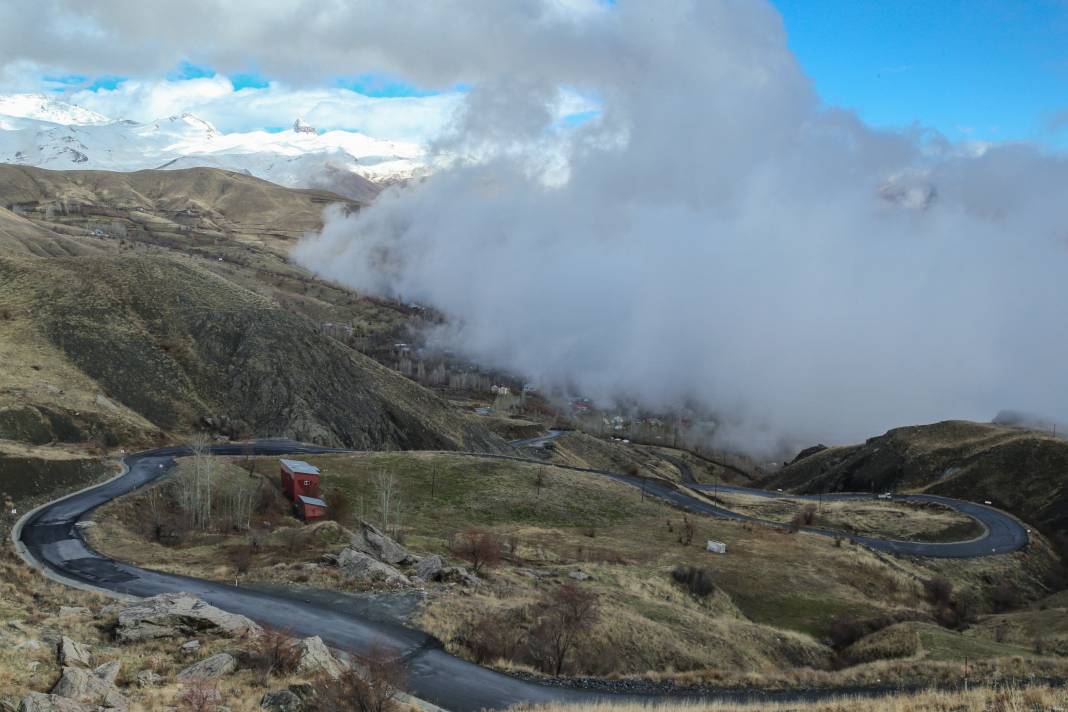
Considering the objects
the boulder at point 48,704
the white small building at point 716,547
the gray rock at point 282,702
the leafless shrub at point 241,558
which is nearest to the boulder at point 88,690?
the boulder at point 48,704

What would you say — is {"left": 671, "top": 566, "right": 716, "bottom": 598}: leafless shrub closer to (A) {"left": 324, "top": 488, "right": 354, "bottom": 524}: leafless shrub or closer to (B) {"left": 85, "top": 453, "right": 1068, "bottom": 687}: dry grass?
(B) {"left": 85, "top": 453, "right": 1068, "bottom": 687}: dry grass

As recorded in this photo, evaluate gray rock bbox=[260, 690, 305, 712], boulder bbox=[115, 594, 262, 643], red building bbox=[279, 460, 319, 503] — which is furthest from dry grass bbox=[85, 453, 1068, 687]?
gray rock bbox=[260, 690, 305, 712]

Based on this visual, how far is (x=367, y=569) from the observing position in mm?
44156

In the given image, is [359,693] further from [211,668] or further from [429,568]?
[429,568]

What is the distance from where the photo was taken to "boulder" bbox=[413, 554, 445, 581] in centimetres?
4638

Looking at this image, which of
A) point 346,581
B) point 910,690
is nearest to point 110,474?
point 346,581

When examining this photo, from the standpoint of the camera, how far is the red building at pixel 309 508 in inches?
2830

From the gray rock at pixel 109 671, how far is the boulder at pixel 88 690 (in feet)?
3.00

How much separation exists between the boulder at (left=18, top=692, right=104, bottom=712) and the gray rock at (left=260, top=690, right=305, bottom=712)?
481cm

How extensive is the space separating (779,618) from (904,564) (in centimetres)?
3167

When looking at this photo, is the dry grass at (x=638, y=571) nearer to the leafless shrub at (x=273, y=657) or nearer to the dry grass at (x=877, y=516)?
the dry grass at (x=877, y=516)

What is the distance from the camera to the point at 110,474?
7444 cm

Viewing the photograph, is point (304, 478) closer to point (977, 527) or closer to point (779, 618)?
point (779, 618)

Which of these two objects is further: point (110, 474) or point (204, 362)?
point (204, 362)
